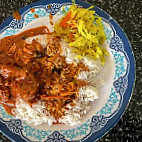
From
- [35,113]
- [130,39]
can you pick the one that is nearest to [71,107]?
[35,113]

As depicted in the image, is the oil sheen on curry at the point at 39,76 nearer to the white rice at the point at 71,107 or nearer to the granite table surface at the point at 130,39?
the white rice at the point at 71,107

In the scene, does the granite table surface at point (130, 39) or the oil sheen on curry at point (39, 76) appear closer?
the oil sheen on curry at point (39, 76)

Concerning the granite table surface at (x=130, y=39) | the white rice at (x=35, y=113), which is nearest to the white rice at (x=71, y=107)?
the white rice at (x=35, y=113)

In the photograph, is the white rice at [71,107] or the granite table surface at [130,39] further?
the granite table surface at [130,39]

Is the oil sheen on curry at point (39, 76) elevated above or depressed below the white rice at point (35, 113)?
above

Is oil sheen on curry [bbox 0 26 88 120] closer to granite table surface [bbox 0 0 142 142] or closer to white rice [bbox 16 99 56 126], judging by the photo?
white rice [bbox 16 99 56 126]
